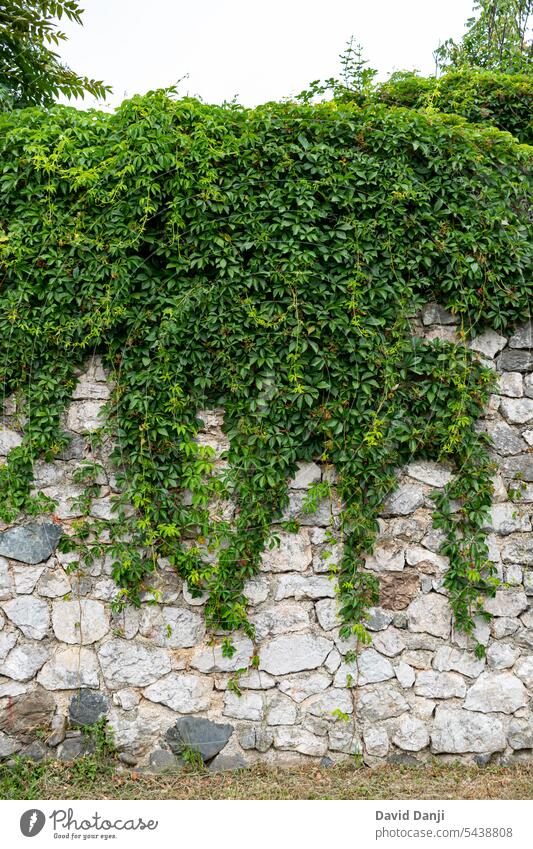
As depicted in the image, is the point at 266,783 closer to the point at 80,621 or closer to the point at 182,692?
the point at 182,692

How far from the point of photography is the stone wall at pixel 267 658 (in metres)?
3.66

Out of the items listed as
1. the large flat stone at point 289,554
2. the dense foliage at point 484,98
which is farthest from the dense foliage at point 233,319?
the dense foliage at point 484,98

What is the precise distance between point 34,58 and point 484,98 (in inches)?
141

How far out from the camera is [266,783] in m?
3.51

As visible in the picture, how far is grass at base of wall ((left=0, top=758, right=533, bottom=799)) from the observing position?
3420 millimetres

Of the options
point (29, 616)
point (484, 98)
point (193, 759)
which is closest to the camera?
point (193, 759)

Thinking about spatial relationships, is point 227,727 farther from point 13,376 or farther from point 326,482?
point 13,376

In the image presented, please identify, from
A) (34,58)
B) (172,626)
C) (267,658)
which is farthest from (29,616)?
(34,58)

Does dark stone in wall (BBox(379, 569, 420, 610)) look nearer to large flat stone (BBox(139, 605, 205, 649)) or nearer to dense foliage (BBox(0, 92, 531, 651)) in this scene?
dense foliage (BBox(0, 92, 531, 651))

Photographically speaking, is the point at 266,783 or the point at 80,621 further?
the point at 80,621

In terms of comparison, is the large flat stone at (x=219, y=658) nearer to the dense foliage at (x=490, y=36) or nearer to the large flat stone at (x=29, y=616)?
the large flat stone at (x=29, y=616)

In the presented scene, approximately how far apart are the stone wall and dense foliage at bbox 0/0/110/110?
303 centimetres

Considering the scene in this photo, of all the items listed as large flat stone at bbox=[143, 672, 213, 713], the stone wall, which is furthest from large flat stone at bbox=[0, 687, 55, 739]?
large flat stone at bbox=[143, 672, 213, 713]
